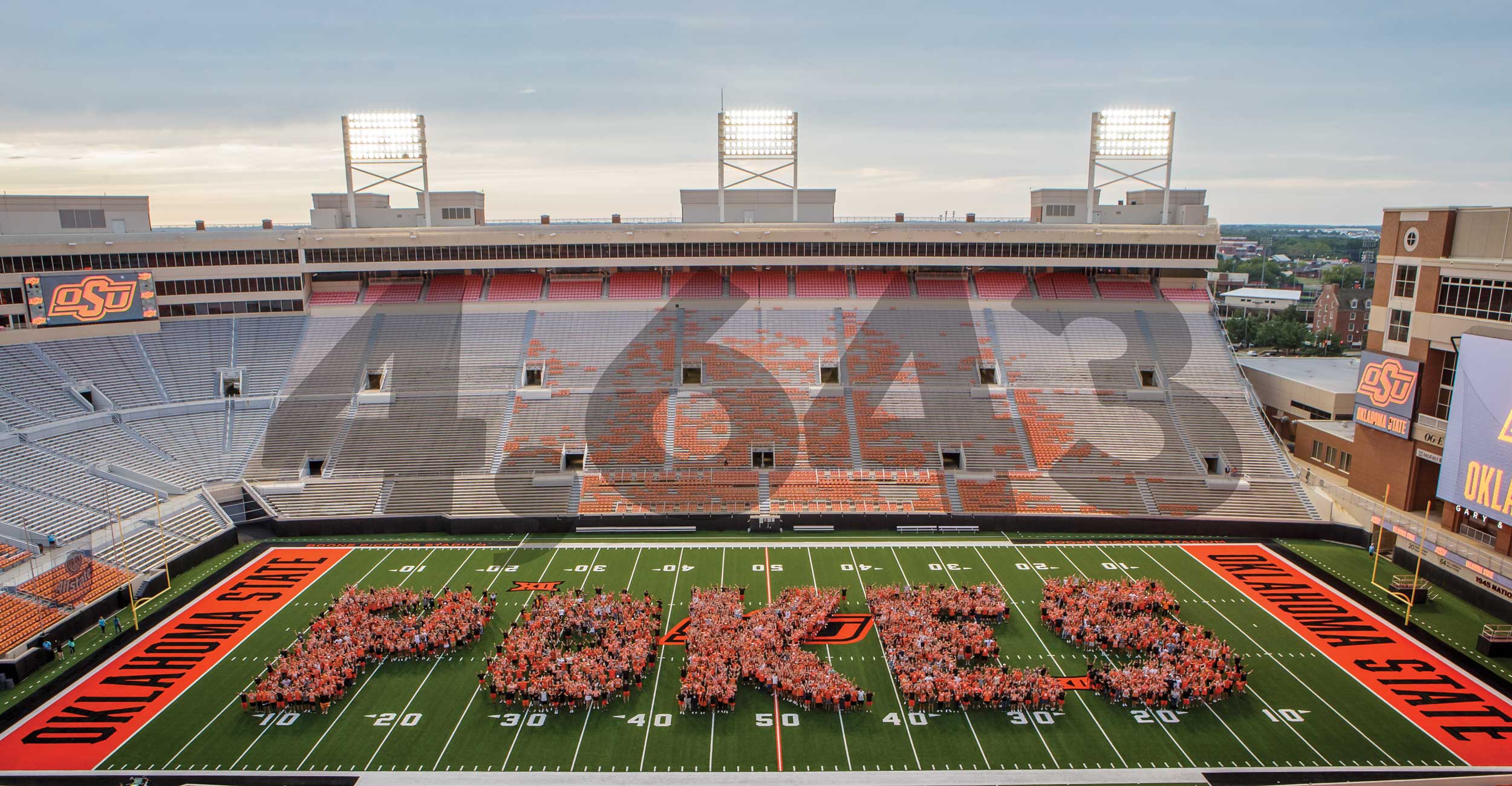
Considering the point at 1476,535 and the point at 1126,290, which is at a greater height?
the point at 1126,290

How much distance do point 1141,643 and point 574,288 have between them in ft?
83.8

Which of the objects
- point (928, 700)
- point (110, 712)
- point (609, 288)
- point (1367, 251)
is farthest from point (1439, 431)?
point (1367, 251)

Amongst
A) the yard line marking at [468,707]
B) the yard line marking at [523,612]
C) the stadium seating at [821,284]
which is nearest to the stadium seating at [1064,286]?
the stadium seating at [821,284]

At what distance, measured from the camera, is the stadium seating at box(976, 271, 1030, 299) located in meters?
A: 35.6

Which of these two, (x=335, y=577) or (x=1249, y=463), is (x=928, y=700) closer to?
(x=335, y=577)

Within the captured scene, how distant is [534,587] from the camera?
851 inches

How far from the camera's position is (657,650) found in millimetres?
18266

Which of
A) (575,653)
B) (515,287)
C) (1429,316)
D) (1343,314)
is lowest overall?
(575,653)

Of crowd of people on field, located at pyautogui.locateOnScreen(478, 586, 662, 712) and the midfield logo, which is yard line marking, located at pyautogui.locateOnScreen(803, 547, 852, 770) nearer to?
the midfield logo

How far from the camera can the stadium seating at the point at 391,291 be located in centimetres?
3519

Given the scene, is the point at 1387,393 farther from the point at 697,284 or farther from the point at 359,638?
the point at 359,638

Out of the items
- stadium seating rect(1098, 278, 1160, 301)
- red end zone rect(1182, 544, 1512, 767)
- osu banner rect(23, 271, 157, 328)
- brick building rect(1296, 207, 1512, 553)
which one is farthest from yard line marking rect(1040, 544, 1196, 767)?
osu banner rect(23, 271, 157, 328)

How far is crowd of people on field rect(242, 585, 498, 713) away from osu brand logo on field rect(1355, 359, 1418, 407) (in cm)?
2546

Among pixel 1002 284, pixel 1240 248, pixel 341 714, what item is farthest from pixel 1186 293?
pixel 1240 248
